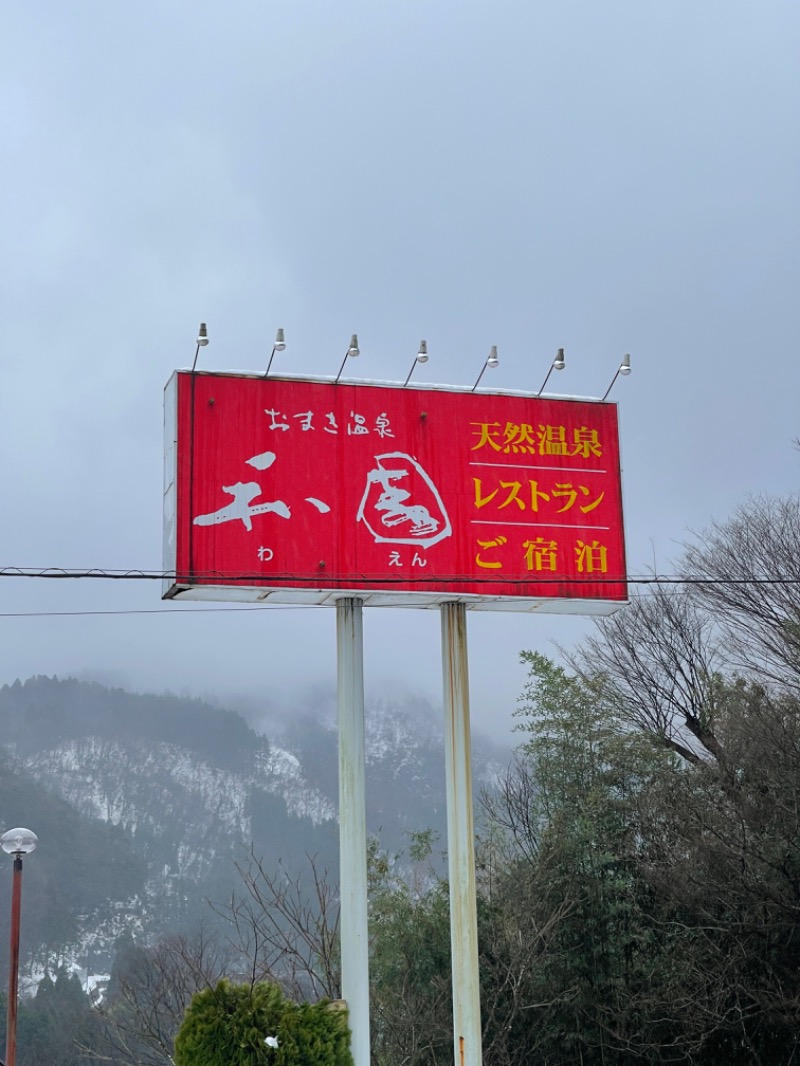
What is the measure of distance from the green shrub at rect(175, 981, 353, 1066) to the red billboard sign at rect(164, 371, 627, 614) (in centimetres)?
403

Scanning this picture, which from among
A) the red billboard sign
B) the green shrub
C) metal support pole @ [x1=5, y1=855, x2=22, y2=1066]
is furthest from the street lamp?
the red billboard sign

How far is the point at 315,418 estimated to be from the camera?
14.0m

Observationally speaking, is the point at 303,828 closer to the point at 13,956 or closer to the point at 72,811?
the point at 72,811

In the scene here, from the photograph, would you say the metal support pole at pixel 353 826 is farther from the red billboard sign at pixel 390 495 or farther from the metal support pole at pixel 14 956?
the metal support pole at pixel 14 956

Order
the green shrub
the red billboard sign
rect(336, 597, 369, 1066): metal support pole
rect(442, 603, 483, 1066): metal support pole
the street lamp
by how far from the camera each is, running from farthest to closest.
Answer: the street lamp, the red billboard sign, rect(442, 603, 483, 1066): metal support pole, rect(336, 597, 369, 1066): metal support pole, the green shrub

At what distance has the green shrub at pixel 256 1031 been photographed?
39.7ft

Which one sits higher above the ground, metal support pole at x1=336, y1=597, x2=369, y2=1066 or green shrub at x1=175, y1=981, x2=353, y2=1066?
metal support pole at x1=336, y1=597, x2=369, y2=1066

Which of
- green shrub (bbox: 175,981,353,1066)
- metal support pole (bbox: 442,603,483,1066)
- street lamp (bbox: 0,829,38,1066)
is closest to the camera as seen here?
green shrub (bbox: 175,981,353,1066)

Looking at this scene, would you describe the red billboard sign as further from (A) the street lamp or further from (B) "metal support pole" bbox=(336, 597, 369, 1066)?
(A) the street lamp

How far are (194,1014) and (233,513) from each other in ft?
16.5

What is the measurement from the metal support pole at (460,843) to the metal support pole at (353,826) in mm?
945

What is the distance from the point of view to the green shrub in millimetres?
12102

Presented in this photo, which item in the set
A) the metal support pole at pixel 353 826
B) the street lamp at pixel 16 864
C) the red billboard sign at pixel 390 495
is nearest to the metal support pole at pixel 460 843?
the red billboard sign at pixel 390 495

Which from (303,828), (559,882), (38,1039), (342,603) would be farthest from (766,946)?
(303,828)
